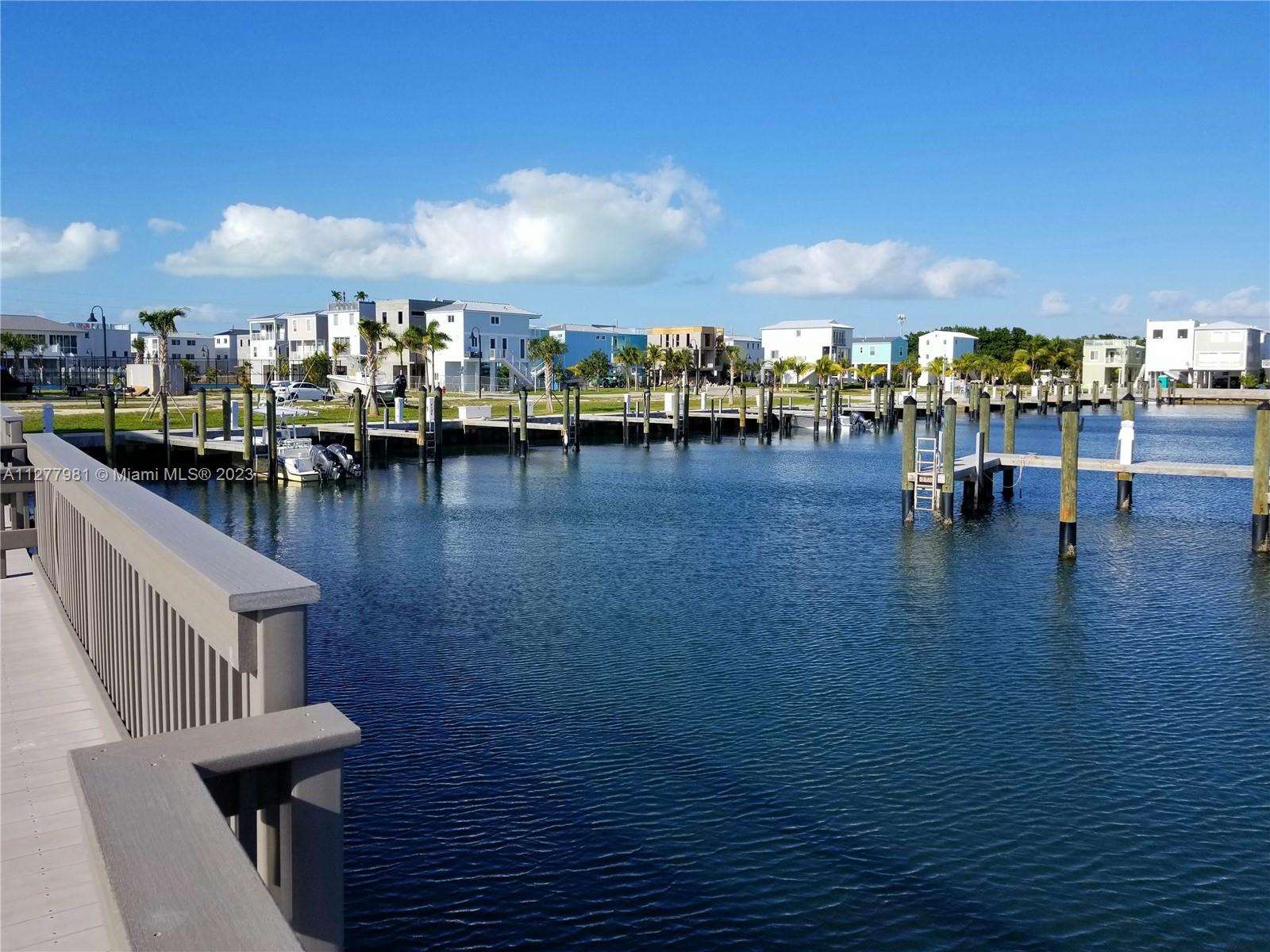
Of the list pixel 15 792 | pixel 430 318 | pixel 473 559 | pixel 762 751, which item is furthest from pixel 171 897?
pixel 430 318

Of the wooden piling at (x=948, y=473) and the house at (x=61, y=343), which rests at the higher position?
the house at (x=61, y=343)

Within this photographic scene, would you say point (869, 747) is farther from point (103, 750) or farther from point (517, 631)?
point (103, 750)

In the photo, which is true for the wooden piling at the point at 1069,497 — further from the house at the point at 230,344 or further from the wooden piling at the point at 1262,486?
the house at the point at 230,344

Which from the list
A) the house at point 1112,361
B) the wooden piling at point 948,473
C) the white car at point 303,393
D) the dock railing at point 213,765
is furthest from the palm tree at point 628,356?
the dock railing at point 213,765

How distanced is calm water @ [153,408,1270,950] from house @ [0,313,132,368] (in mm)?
84777

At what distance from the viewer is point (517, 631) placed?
17.7m

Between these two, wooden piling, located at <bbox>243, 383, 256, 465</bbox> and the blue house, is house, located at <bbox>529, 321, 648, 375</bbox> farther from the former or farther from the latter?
wooden piling, located at <bbox>243, 383, 256, 465</bbox>

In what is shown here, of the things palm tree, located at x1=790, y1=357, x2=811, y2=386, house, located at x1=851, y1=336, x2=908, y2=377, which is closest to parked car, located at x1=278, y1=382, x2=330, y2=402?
palm tree, located at x1=790, y1=357, x2=811, y2=386

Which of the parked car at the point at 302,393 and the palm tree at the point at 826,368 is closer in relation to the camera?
the parked car at the point at 302,393

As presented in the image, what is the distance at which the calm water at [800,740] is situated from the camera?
8898 mm

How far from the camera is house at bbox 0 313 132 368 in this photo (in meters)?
98.2

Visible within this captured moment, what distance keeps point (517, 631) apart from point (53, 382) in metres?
84.6

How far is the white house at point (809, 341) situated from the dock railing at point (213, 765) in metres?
124

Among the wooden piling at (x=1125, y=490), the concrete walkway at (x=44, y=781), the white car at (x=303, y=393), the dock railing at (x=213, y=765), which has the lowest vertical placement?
the wooden piling at (x=1125, y=490)
